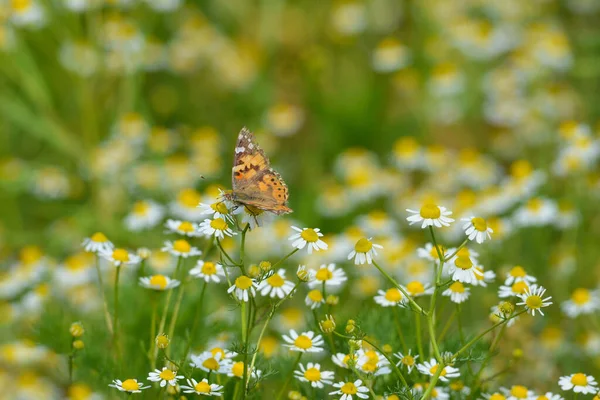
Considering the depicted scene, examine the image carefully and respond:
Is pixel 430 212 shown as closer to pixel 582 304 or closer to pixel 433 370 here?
pixel 433 370

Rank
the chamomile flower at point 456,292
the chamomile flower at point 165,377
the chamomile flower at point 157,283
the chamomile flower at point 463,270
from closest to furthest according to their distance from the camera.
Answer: the chamomile flower at point 165,377, the chamomile flower at point 463,270, the chamomile flower at point 456,292, the chamomile flower at point 157,283

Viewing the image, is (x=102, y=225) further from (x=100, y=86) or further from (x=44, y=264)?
(x=100, y=86)

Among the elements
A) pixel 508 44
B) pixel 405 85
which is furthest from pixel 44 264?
pixel 508 44

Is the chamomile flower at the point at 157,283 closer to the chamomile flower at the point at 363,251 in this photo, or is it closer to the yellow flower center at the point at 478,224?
the chamomile flower at the point at 363,251

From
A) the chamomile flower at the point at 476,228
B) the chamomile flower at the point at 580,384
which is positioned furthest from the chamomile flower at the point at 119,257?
the chamomile flower at the point at 580,384

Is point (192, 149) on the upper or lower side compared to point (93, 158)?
upper

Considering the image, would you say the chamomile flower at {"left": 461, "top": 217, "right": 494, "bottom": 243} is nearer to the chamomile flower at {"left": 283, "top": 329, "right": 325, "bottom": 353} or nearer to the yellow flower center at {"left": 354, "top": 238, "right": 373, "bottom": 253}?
the yellow flower center at {"left": 354, "top": 238, "right": 373, "bottom": 253}
